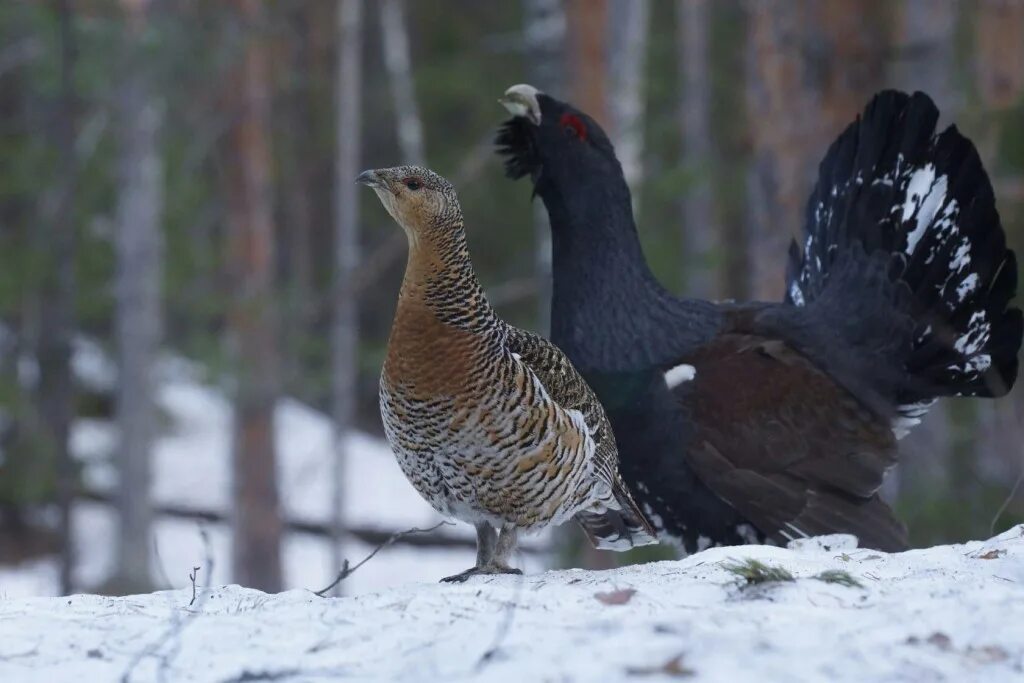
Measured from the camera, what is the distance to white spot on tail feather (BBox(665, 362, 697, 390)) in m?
5.73

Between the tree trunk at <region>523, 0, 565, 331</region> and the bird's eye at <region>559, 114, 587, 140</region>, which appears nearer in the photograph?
the bird's eye at <region>559, 114, 587, 140</region>

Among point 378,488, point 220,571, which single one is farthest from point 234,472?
point 378,488

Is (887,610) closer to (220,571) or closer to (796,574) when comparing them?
(796,574)

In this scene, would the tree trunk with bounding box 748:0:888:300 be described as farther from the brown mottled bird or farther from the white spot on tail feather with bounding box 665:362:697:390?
the brown mottled bird

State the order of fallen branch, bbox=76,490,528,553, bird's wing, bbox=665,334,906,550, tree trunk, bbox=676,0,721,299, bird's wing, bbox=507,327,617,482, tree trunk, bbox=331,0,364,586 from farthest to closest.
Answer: tree trunk, bbox=676,0,721,299 < fallen branch, bbox=76,490,528,553 < tree trunk, bbox=331,0,364,586 < bird's wing, bbox=665,334,906,550 < bird's wing, bbox=507,327,617,482

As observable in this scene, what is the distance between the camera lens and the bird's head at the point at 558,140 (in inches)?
241

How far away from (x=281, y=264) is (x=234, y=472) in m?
12.6

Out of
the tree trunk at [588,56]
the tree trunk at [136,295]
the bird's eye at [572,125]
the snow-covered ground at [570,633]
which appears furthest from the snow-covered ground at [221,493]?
the snow-covered ground at [570,633]

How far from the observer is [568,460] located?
464cm

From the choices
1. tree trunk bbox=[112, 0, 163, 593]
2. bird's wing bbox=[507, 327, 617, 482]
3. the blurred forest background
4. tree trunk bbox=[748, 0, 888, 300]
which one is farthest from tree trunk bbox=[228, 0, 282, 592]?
bird's wing bbox=[507, 327, 617, 482]

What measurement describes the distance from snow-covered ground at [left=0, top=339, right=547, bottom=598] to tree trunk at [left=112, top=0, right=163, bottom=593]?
1.01m

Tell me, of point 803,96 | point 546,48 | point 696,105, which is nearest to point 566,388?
point 803,96

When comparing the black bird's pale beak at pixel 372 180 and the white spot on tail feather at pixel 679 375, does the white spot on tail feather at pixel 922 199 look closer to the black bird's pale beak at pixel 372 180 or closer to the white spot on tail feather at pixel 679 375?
the white spot on tail feather at pixel 679 375

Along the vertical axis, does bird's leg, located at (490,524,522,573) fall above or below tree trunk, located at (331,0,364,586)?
below
